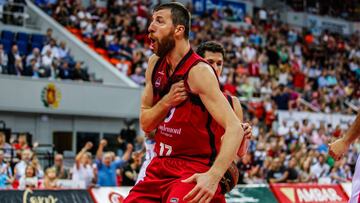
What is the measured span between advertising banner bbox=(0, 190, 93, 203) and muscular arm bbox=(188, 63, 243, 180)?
19.9 feet

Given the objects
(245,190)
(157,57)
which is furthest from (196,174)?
(245,190)

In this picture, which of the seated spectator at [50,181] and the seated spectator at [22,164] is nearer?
the seated spectator at [50,181]

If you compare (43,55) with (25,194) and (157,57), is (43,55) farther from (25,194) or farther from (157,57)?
(157,57)

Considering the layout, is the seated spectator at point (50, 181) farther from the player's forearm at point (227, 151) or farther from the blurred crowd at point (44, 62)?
the player's forearm at point (227, 151)

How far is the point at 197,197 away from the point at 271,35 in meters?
28.3

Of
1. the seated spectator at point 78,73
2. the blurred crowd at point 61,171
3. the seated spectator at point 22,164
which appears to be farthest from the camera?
the seated spectator at point 78,73

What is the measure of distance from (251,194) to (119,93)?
28.2 ft

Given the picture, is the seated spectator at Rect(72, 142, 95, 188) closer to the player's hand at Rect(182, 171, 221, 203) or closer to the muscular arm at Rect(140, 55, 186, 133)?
the muscular arm at Rect(140, 55, 186, 133)

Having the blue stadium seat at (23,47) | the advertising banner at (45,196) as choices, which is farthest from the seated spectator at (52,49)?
the advertising banner at (45,196)

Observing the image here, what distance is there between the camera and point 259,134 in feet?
71.9

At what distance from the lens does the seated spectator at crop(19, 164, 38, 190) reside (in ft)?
41.4

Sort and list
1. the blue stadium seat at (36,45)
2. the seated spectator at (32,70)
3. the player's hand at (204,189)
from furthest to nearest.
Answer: the blue stadium seat at (36,45), the seated spectator at (32,70), the player's hand at (204,189)

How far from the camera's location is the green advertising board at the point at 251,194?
13030mm

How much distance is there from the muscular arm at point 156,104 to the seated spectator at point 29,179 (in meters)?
7.60
